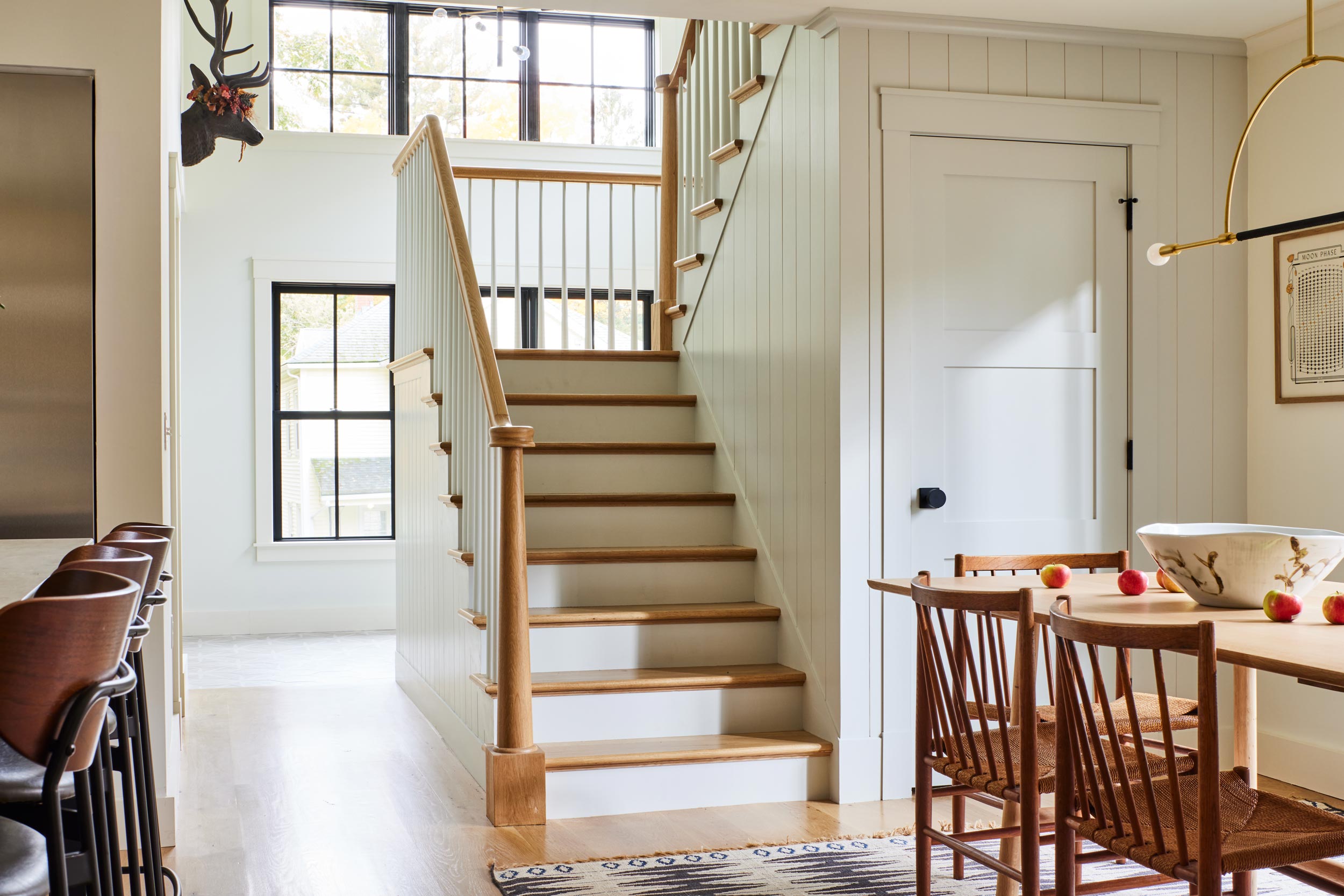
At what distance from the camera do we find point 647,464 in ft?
16.6

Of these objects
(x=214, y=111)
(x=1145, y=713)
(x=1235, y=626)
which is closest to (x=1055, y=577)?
(x=1145, y=713)

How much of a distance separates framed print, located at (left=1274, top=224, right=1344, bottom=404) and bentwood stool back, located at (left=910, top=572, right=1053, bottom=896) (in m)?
1.86

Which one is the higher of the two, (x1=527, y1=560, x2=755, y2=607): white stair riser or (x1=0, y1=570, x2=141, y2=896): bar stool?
(x1=0, y1=570, x2=141, y2=896): bar stool

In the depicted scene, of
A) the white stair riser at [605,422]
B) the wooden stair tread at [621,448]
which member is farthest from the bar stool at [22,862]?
the white stair riser at [605,422]

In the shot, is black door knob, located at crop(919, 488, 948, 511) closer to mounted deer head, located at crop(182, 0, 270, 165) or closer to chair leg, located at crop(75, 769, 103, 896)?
chair leg, located at crop(75, 769, 103, 896)

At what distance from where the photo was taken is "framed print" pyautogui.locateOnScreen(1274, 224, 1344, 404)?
395 centimetres

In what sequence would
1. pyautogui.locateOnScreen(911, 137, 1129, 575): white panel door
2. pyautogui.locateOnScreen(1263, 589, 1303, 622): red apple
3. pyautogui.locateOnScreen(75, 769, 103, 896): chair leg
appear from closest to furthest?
pyautogui.locateOnScreen(75, 769, 103, 896): chair leg < pyautogui.locateOnScreen(1263, 589, 1303, 622): red apple < pyautogui.locateOnScreen(911, 137, 1129, 575): white panel door

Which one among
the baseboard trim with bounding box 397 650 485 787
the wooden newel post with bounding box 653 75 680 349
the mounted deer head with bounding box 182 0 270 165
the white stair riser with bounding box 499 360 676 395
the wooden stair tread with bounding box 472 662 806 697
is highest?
the mounted deer head with bounding box 182 0 270 165

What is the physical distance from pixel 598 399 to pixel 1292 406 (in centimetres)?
265

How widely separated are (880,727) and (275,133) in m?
5.94

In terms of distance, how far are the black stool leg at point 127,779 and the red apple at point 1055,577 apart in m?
1.97

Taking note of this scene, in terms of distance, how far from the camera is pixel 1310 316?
4059 mm

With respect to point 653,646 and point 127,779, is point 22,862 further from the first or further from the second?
point 653,646

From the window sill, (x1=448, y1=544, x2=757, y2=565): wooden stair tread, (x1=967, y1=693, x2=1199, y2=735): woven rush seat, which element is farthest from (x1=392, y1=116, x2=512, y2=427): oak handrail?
the window sill
